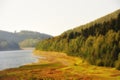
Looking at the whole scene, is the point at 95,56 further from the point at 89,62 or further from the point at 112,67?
the point at 112,67

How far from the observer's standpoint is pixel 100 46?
269 feet

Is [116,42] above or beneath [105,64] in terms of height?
above

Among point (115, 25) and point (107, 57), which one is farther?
point (115, 25)

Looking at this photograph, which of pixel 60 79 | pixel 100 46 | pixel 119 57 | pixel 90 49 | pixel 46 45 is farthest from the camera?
pixel 46 45

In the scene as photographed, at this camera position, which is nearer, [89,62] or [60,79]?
[60,79]

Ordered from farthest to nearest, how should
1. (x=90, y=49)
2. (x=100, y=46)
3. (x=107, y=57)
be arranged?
(x=90, y=49), (x=100, y=46), (x=107, y=57)

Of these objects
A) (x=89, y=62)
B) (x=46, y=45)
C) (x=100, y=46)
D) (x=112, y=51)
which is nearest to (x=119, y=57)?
(x=112, y=51)

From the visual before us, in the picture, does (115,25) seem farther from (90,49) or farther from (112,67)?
(112,67)

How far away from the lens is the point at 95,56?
82875mm

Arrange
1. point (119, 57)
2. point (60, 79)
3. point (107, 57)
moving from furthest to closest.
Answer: point (107, 57) < point (119, 57) < point (60, 79)

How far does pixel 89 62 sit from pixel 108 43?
11.5 meters

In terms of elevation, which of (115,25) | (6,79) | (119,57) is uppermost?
(115,25)

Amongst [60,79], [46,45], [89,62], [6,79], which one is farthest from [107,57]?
[46,45]

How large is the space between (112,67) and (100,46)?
10.2 meters
